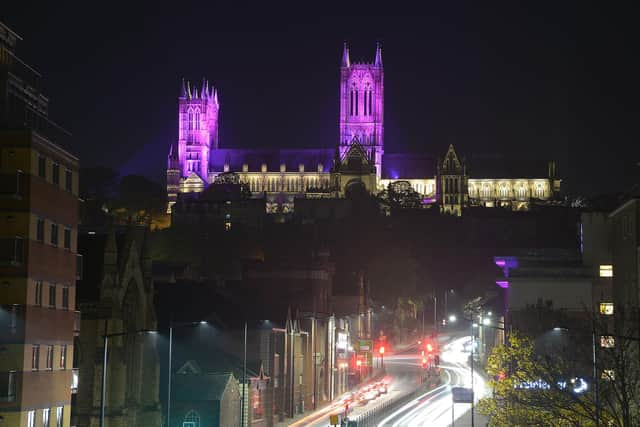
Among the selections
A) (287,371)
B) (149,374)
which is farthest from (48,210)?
(287,371)

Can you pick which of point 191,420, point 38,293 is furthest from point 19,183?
point 191,420

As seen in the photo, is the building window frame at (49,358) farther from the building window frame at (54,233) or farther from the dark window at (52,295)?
the building window frame at (54,233)

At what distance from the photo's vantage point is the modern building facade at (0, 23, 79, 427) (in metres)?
50.9

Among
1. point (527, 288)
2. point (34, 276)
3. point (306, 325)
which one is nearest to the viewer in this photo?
point (34, 276)

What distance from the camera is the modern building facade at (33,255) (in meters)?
50.9

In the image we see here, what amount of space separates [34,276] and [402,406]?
4784cm

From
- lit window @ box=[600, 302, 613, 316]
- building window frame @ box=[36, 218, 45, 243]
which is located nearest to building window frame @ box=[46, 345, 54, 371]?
building window frame @ box=[36, 218, 45, 243]

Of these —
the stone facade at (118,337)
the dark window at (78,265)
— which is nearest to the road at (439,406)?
the stone facade at (118,337)

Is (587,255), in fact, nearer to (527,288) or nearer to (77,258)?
(527,288)

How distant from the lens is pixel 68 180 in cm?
5784

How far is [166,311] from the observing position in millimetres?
87562

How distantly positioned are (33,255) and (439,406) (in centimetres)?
4999

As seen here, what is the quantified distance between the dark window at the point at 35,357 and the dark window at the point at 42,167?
286 inches

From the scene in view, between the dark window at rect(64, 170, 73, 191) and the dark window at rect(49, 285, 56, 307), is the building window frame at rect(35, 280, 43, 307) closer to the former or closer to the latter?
the dark window at rect(49, 285, 56, 307)
